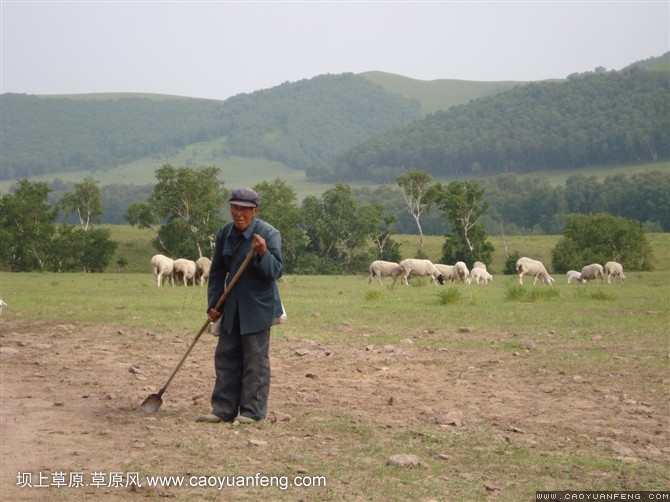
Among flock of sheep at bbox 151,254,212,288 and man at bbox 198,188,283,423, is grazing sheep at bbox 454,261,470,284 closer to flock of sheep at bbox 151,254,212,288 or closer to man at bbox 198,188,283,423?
flock of sheep at bbox 151,254,212,288

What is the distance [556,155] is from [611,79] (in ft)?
109

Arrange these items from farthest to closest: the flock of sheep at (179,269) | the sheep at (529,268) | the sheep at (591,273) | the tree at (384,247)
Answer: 1. the tree at (384,247)
2. the sheep at (591,273)
3. the sheep at (529,268)
4. the flock of sheep at (179,269)

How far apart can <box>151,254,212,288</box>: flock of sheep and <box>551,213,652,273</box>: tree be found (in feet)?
88.4

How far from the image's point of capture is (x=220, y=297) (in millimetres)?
8898

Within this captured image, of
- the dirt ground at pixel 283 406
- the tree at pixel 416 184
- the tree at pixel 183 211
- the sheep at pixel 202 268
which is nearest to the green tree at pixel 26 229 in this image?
the tree at pixel 183 211

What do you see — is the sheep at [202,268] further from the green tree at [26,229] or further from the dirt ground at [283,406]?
the green tree at [26,229]

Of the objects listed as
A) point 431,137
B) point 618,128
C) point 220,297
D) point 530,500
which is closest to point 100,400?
point 220,297

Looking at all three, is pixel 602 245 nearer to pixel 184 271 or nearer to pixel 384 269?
pixel 384 269

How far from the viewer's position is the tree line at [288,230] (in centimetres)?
5900

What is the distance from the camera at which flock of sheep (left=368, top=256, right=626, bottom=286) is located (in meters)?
39.3

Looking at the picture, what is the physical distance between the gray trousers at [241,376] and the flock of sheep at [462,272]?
28.8 metres

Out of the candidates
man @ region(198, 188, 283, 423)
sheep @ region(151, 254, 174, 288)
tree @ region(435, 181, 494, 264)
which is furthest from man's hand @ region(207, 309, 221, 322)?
tree @ region(435, 181, 494, 264)

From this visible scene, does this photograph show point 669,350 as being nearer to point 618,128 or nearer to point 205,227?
point 205,227

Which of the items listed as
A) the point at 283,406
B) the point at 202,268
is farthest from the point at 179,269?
the point at 283,406
